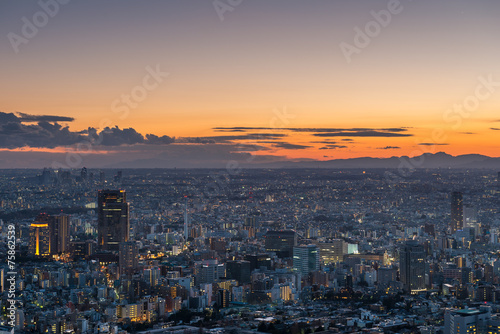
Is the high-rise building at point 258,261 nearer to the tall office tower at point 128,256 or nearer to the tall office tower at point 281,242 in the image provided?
the tall office tower at point 281,242

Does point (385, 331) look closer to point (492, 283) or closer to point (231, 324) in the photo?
point (231, 324)

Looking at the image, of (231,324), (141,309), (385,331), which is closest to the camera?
(385,331)

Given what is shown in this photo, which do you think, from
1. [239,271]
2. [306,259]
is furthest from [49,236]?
[306,259]

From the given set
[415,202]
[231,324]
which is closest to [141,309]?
[231,324]

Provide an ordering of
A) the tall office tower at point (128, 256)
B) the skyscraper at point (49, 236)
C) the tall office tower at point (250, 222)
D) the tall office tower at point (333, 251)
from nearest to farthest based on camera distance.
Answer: the tall office tower at point (128, 256) → the tall office tower at point (333, 251) → the skyscraper at point (49, 236) → the tall office tower at point (250, 222)

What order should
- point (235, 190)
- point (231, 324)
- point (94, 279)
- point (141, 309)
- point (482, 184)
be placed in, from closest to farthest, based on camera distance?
point (231, 324) < point (141, 309) < point (94, 279) < point (482, 184) < point (235, 190)

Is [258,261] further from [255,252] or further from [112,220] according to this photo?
[112,220]

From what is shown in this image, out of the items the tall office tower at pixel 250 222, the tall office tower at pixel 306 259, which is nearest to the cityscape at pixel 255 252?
the tall office tower at pixel 306 259
